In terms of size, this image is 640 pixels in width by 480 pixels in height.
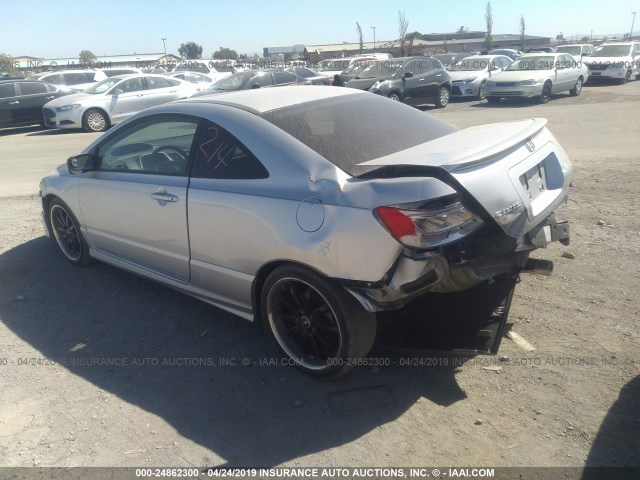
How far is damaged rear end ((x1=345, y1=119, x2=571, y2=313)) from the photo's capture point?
2.84 m

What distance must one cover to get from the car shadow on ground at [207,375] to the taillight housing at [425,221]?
1.00 meters

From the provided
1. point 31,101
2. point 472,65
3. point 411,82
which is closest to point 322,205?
point 411,82

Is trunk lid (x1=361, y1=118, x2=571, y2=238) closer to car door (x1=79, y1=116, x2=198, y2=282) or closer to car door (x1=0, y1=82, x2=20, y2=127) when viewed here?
car door (x1=79, y1=116, x2=198, y2=282)

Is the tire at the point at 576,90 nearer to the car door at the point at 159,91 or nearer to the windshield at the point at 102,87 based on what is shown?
the car door at the point at 159,91

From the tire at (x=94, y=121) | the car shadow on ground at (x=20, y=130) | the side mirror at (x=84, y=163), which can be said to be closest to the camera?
the side mirror at (x=84, y=163)

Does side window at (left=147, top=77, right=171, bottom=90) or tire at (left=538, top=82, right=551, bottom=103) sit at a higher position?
side window at (left=147, top=77, right=171, bottom=90)

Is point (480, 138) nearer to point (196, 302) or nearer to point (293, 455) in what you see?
point (293, 455)

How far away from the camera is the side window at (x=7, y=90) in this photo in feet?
54.9

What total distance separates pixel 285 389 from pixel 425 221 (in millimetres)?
1372

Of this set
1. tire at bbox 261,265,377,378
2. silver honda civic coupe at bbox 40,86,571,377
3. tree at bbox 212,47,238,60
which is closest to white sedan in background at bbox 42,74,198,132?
silver honda civic coupe at bbox 40,86,571,377

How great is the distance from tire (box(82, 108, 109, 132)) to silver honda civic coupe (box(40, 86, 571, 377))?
12430 mm

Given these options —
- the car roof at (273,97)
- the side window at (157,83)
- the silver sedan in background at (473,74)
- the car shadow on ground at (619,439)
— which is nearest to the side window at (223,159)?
the car roof at (273,97)

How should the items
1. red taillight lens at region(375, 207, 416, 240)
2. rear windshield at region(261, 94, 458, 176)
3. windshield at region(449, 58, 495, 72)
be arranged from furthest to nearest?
Result: 1. windshield at region(449, 58, 495, 72)
2. rear windshield at region(261, 94, 458, 176)
3. red taillight lens at region(375, 207, 416, 240)

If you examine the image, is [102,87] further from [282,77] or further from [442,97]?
[442,97]
